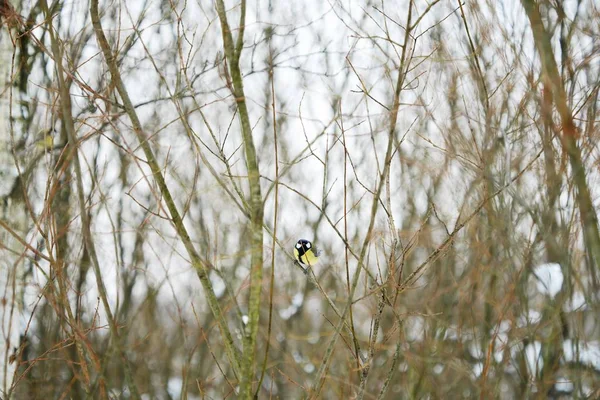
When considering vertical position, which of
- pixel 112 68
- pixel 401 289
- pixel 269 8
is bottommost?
pixel 401 289

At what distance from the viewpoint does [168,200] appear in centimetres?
133

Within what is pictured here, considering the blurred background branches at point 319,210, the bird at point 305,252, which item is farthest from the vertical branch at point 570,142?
the bird at point 305,252

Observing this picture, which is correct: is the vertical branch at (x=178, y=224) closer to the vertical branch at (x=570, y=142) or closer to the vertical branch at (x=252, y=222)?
the vertical branch at (x=252, y=222)

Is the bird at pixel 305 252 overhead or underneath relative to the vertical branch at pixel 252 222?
overhead

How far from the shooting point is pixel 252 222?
1.22 m

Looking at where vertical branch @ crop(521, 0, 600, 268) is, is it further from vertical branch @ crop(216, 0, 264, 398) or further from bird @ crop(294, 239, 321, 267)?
bird @ crop(294, 239, 321, 267)

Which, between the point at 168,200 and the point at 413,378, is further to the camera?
the point at 413,378

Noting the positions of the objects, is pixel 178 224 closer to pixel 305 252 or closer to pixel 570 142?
pixel 570 142

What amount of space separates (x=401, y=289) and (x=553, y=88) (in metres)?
0.76

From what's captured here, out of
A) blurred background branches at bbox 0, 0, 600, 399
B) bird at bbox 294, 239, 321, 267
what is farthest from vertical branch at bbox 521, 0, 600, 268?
bird at bbox 294, 239, 321, 267

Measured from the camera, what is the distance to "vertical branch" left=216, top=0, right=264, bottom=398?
1170 millimetres

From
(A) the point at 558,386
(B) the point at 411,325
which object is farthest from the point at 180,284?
(A) the point at 558,386

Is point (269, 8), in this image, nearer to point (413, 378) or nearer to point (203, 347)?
point (203, 347)

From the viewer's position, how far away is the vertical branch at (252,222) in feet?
3.84
